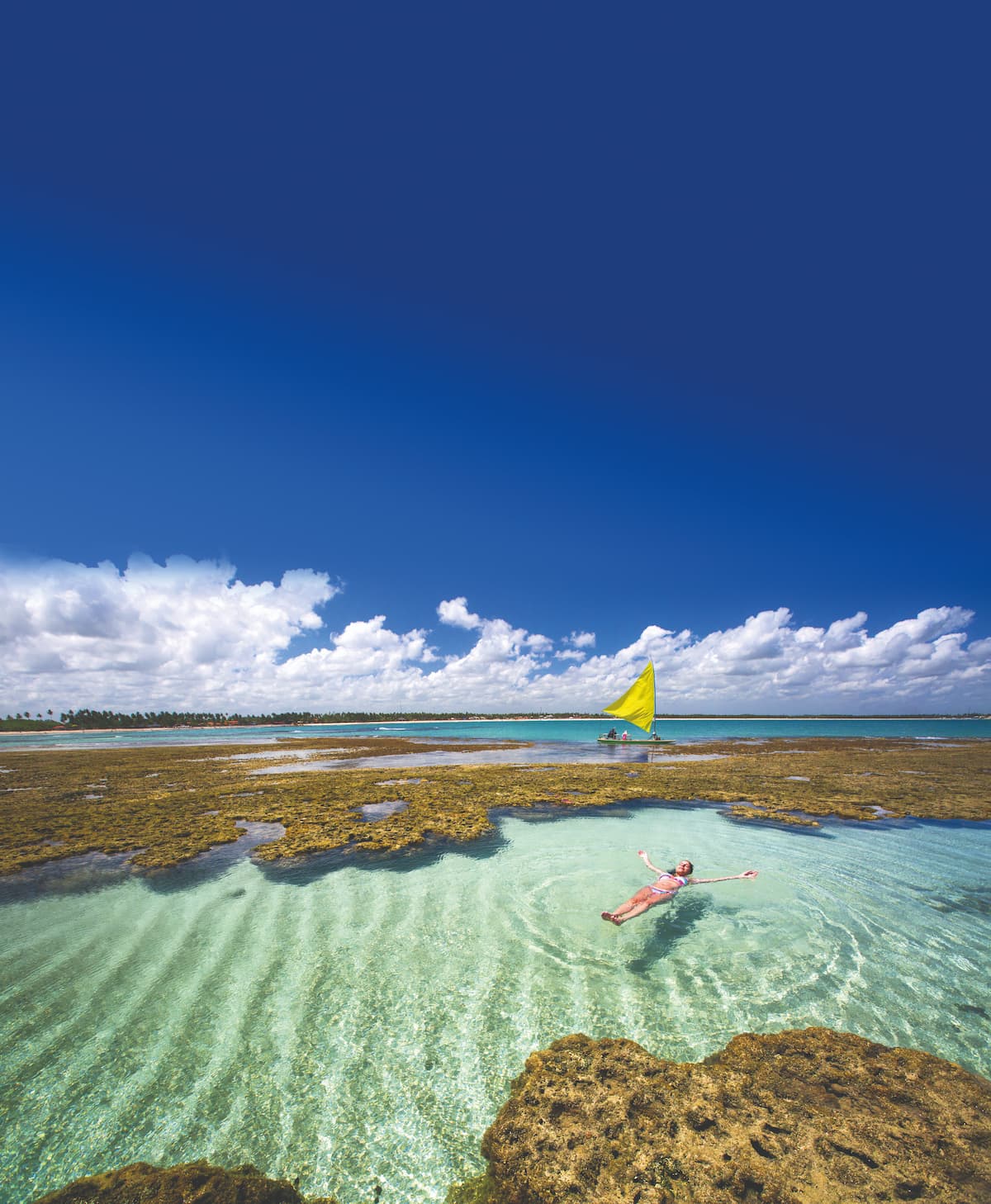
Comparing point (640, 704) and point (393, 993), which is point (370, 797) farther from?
point (640, 704)

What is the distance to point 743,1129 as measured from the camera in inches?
179

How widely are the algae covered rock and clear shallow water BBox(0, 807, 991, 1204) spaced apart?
1.49ft

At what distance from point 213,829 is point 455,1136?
51.4 feet

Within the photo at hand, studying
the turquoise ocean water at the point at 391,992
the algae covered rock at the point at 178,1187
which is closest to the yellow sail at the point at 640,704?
the turquoise ocean water at the point at 391,992

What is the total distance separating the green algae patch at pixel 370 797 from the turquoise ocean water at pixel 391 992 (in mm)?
3241

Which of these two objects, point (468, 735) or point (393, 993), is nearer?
point (393, 993)

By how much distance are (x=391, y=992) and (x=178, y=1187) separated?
409 cm

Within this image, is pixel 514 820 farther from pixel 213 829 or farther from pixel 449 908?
pixel 213 829

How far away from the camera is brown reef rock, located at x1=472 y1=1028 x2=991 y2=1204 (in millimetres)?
3928

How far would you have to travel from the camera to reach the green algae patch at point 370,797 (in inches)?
623

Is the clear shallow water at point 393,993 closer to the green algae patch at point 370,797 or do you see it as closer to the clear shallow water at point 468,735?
the green algae patch at point 370,797

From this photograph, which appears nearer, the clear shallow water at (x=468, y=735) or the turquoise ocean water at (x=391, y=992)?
A: the turquoise ocean water at (x=391, y=992)


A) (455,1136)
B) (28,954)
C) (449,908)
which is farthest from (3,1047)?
(449,908)

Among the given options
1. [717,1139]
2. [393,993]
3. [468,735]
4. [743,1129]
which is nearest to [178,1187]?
[393,993]
